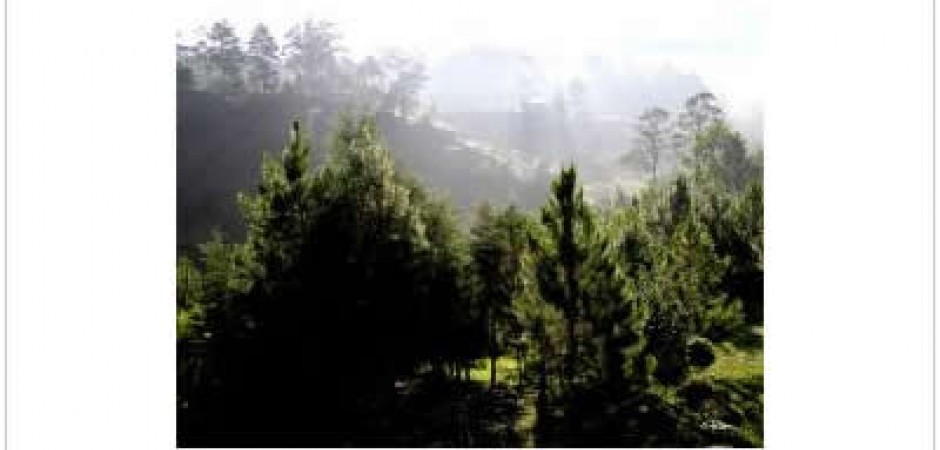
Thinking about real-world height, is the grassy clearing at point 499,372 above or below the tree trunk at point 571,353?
below

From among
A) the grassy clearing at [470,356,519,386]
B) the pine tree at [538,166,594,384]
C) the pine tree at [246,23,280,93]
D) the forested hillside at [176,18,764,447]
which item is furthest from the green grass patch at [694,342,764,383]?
the pine tree at [246,23,280,93]

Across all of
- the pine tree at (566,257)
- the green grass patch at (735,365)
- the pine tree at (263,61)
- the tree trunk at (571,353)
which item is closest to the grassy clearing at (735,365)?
the green grass patch at (735,365)

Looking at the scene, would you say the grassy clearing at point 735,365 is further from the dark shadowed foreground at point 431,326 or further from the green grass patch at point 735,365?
the dark shadowed foreground at point 431,326

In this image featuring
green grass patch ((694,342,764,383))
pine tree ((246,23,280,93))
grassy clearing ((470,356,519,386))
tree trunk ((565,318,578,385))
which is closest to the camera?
tree trunk ((565,318,578,385))

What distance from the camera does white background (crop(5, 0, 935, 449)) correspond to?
12.4 meters

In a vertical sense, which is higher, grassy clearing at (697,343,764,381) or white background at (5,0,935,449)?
white background at (5,0,935,449)

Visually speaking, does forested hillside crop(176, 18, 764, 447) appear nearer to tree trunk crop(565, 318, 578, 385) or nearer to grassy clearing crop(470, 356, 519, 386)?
A: tree trunk crop(565, 318, 578, 385)
